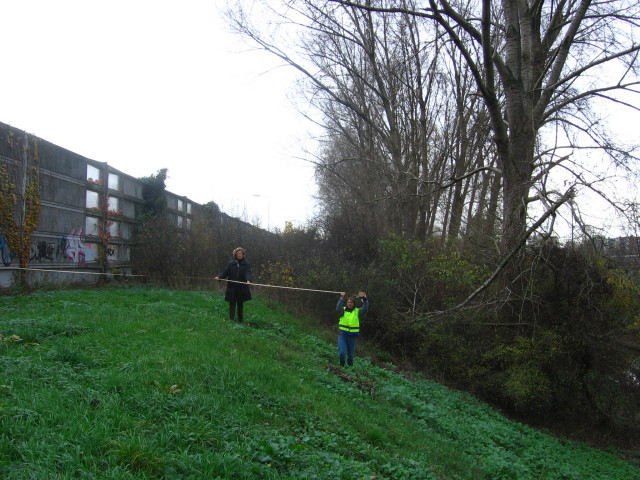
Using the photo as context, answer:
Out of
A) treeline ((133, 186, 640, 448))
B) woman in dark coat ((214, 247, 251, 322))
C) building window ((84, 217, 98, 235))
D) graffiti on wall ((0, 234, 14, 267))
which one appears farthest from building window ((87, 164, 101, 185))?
woman in dark coat ((214, 247, 251, 322))

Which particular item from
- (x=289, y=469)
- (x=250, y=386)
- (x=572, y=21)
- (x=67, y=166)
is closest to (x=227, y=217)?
(x=67, y=166)

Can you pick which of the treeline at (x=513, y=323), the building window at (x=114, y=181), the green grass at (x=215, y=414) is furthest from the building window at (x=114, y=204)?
the green grass at (x=215, y=414)

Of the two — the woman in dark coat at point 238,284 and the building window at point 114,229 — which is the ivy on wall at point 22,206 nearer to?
the building window at point 114,229

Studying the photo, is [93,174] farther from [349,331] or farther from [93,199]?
[349,331]

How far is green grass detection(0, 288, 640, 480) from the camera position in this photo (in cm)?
323

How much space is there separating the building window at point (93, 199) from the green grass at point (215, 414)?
665 cm

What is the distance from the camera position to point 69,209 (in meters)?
14.7

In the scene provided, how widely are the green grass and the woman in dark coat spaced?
110 centimetres

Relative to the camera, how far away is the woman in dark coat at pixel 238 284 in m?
10.9

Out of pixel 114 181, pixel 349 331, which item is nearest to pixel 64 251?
pixel 114 181

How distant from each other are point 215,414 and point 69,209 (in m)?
12.9

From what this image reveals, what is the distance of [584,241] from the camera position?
9211 millimetres

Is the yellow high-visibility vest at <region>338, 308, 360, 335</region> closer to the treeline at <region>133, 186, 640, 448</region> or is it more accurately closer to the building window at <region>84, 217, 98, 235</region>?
the treeline at <region>133, 186, 640, 448</region>

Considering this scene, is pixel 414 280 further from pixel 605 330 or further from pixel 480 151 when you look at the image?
pixel 480 151
